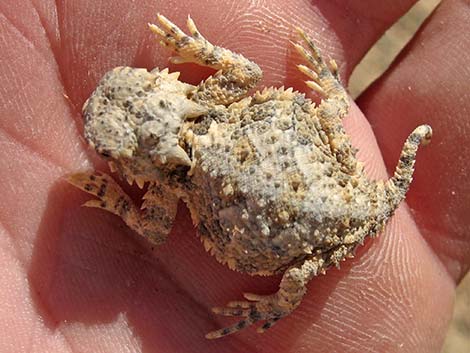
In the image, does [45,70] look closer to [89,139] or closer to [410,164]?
[89,139]

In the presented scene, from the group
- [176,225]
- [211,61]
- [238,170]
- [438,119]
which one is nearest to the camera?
[238,170]

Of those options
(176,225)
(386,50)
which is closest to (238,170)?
(176,225)

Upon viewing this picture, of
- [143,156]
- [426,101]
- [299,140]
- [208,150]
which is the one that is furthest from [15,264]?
[426,101]

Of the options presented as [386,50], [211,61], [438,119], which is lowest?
[211,61]

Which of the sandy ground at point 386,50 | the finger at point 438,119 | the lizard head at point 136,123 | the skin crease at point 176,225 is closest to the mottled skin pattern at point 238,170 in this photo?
the lizard head at point 136,123

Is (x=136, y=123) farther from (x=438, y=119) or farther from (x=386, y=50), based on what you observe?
(x=386, y=50)

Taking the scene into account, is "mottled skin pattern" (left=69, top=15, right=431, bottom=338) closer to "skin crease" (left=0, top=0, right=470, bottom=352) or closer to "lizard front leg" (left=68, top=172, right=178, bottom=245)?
"lizard front leg" (left=68, top=172, right=178, bottom=245)

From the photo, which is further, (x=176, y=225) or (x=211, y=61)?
(x=176, y=225)

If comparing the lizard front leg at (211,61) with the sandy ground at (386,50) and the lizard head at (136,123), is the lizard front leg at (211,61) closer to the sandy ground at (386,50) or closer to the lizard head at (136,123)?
the lizard head at (136,123)

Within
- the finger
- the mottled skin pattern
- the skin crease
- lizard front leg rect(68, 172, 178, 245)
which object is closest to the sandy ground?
the finger
